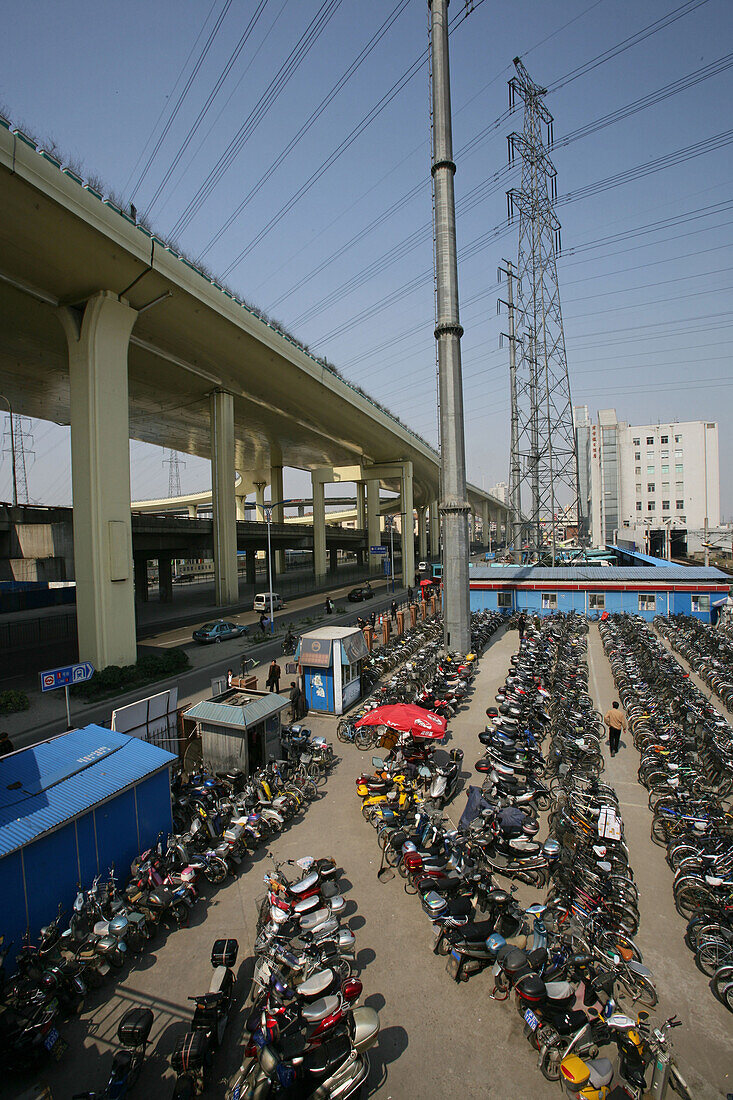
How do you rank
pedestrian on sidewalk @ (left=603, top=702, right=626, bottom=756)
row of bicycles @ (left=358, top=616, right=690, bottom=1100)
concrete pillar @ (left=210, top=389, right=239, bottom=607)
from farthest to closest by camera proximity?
concrete pillar @ (left=210, top=389, right=239, bottom=607)
pedestrian on sidewalk @ (left=603, top=702, right=626, bottom=756)
row of bicycles @ (left=358, top=616, right=690, bottom=1100)

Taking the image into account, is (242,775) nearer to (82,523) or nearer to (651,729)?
(651,729)

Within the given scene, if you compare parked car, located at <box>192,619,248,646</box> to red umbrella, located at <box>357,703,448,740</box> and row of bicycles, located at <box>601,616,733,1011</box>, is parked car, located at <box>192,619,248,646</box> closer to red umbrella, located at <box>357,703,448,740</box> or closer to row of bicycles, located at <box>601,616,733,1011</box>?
red umbrella, located at <box>357,703,448,740</box>

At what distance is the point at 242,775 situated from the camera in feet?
28.0

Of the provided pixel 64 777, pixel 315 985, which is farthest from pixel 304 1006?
pixel 64 777

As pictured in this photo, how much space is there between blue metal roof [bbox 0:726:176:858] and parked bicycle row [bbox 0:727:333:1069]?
91cm

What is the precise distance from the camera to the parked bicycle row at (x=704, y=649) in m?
13.2

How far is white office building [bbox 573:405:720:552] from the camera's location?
61969 millimetres

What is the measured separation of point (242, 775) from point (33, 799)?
3353mm

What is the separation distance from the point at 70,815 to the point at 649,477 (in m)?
71.8

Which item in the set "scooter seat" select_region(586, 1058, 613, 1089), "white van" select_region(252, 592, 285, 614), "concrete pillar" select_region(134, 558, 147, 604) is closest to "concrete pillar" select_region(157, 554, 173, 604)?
"concrete pillar" select_region(134, 558, 147, 604)

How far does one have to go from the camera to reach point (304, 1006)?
4.27 metres

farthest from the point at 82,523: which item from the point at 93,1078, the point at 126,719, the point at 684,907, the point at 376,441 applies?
the point at 376,441

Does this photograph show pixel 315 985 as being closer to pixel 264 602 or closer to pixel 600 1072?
pixel 600 1072

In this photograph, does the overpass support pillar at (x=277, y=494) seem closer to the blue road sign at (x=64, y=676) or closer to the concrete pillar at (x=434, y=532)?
the concrete pillar at (x=434, y=532)
